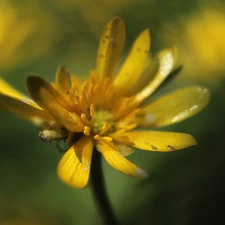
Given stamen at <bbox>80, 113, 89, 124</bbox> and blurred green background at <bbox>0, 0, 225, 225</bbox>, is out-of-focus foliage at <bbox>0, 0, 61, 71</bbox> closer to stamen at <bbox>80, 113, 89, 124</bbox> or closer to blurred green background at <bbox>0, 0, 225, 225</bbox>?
blurred green background at <bbox>0, 0, 225, 225</bbox>

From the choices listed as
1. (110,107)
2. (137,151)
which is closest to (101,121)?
(110,107)

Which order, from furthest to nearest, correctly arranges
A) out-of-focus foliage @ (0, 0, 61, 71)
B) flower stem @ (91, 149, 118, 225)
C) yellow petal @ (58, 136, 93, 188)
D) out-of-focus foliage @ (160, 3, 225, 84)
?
out-of-focus foliage @ (0, 0, 61, 71)
out-of-focus foliage @ (160, 3, 225, 84)
flower stem @ (91, 149, 118, 225)
yellow petal @ (58, 136, 93, 188)

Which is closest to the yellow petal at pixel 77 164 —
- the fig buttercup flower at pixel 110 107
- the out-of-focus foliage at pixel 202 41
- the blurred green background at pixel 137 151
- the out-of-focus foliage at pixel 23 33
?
the fig buttercup flower at pixel 110 107

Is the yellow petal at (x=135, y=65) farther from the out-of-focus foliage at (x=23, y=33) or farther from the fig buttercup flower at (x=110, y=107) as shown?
the out-of-focus foliage at (x=23, y=33)

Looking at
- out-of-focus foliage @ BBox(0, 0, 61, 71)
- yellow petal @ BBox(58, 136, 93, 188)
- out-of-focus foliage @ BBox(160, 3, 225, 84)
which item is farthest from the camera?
out-of-focus foliage @ BBox(0, 0, 61, 71)

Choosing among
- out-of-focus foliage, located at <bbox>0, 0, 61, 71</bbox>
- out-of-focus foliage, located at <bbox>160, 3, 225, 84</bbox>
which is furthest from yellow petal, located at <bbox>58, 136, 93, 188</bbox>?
out-of-focus foliage, located at <bbox>0, 0, 61, 71</bbox>

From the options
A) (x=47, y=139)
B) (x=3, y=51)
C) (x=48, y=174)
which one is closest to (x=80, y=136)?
(x=47, y=139)
